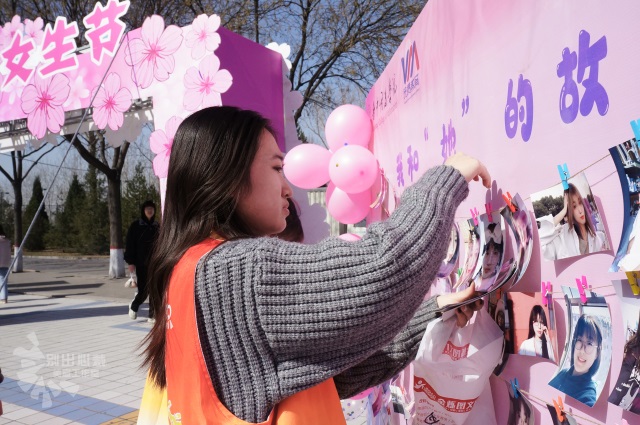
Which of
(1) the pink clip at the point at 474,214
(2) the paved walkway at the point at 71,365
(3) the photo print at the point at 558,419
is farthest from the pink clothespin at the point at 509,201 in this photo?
(2) the paved walkway at the point at 71,365

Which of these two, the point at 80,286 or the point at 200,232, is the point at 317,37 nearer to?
the point at 80,286

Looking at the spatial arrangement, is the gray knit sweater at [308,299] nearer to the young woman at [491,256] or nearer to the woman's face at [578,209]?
the woman's face at [578,209]

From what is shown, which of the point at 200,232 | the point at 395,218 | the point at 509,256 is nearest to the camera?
the point at 395,218

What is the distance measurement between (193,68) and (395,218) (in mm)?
3934

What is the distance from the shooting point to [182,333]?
3.37ft

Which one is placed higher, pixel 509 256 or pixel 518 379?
pixel 509 256

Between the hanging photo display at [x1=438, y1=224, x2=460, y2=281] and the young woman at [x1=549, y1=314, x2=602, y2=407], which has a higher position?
the hanging photo display at [x1=438, y1=224, x2=460, y2=281]

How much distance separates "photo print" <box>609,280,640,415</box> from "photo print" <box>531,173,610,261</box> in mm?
98

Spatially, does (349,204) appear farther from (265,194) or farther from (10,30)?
(10,30)

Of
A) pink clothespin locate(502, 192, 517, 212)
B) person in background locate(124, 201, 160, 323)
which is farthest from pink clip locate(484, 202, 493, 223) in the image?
person in background locate(124, 201, 160, 323)

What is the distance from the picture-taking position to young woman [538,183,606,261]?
100cm

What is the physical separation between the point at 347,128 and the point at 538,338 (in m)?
2.57

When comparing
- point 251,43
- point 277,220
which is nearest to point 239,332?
point 277,220

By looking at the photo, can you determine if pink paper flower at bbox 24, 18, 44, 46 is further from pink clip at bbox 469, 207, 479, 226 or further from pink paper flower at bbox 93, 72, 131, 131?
pink clip at bbox 469, 207, 479, 226
